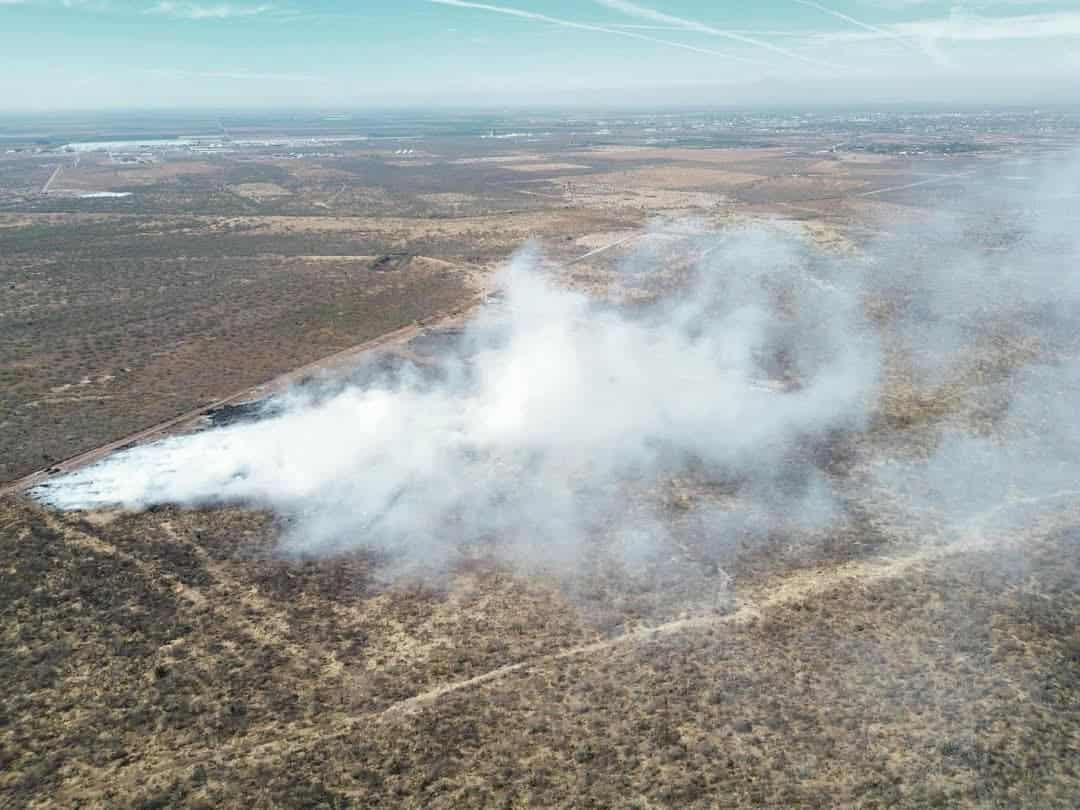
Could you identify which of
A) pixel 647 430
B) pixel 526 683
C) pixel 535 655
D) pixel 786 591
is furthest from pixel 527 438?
pixel 526 683

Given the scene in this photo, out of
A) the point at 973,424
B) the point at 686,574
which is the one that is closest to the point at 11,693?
the point at 686,574

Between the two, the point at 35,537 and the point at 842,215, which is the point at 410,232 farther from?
the point at 35,537

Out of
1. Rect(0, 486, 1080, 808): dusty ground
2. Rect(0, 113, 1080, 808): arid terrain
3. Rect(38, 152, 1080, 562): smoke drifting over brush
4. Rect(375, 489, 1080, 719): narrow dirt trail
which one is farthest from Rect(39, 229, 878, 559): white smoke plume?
Rect(375, 489, 1080, 719): narrow dirt trail

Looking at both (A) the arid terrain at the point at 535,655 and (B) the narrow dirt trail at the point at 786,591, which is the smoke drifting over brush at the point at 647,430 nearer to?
(A) the arid terrain at the point at 535,655

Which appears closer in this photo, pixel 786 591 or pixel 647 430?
pixel 786 591

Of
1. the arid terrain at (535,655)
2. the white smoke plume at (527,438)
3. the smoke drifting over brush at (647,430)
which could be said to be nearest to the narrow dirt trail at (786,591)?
the arid terrain at (535,655)

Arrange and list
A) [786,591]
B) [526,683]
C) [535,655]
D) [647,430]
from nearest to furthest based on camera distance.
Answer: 1. [526,683]
2. [535,655]
3. [786,591]
4. [647,430]

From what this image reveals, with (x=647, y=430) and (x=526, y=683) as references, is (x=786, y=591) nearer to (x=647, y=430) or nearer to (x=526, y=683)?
(x=526, y=683)

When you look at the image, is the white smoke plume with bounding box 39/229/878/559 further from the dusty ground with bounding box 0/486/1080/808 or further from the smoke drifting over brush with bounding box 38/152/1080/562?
the dusty ground with bounding box 0/486/1080/808
